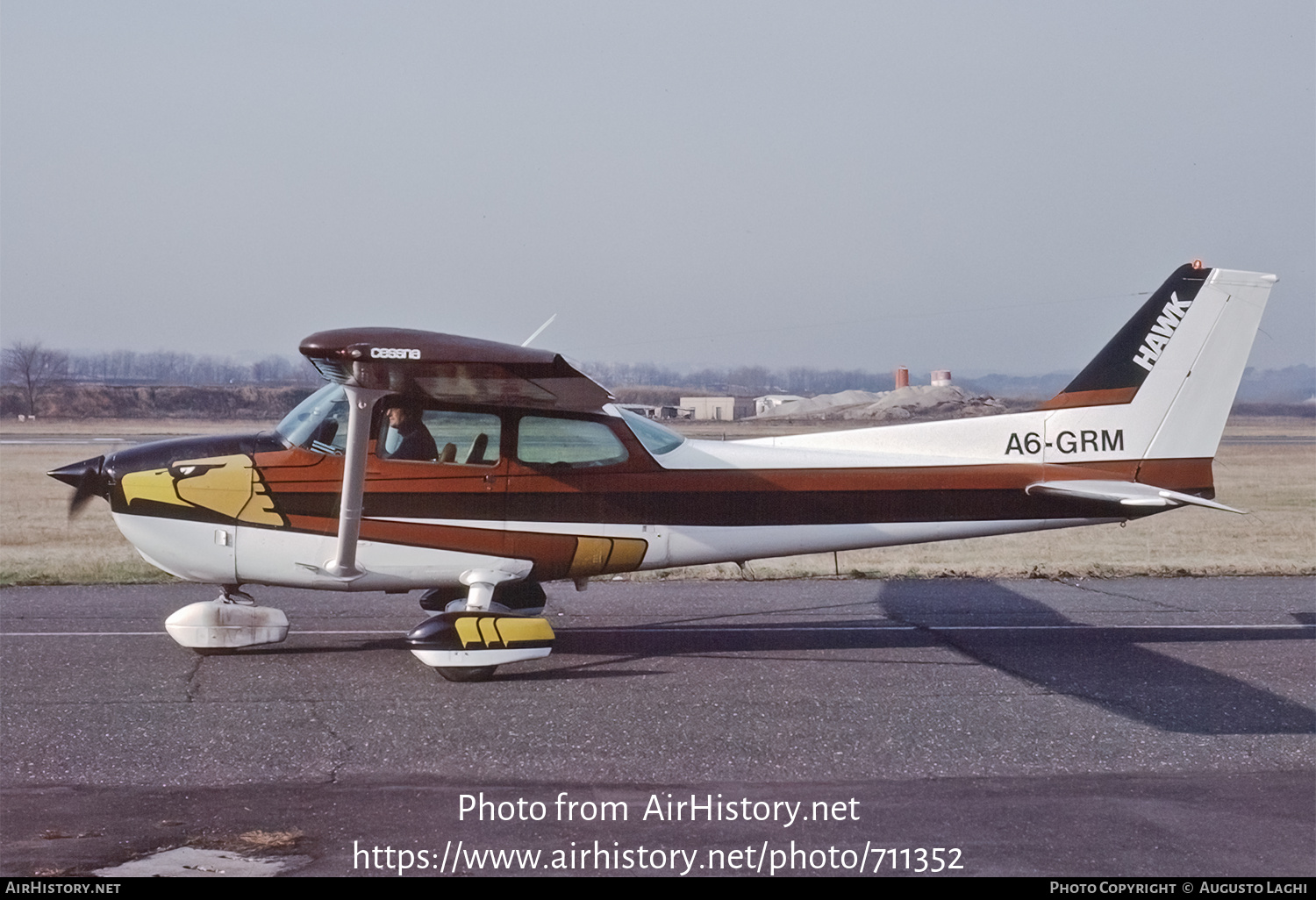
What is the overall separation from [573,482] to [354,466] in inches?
63.5

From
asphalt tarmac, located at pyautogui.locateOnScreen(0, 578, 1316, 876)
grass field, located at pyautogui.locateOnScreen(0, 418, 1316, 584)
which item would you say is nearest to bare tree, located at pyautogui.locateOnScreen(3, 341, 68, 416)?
grass field, located at pyautogui.locateOnScreen(0, 418, 1316, 584)

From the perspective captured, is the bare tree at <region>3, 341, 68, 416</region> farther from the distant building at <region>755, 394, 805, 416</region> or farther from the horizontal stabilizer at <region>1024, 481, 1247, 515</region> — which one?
the horizontal stabilizer at <region>1024, 481, 1247, 515</region>

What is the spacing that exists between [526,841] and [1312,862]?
3301 millimetres

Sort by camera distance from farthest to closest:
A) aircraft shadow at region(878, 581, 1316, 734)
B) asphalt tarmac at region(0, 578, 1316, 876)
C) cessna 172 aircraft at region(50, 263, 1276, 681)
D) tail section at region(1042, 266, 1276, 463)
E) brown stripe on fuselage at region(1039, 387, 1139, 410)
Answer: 1. brown stripe on fuselage at region(1039, 387, 1139, 410)
2. tail section at region(1042, 266, 1276, 463)
3. cessna 172 aircraft at region(50, 263, 1276, 681)
4. aircraft shadow at region(878, 581, 1316, 734)
5. asphalt tarmac at region(0, 578, 1316, 876)

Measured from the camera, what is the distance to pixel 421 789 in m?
5.46

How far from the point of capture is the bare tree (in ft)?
193

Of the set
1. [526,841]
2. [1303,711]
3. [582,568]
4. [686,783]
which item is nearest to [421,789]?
[526,841]

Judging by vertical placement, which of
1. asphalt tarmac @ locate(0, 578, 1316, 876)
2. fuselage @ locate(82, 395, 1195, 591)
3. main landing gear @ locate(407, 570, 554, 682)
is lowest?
asphalt tarmac @ locate(0, 578, 1316, 876)

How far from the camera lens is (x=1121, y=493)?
815cm

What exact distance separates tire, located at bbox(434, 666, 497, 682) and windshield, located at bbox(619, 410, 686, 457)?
6.67 feet

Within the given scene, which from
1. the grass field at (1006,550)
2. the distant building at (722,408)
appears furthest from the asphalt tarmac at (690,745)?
the distant building at (722,408)

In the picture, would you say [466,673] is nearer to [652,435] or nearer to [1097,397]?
[652,435]

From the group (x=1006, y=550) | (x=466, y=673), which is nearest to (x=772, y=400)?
(x=1006, y=550)

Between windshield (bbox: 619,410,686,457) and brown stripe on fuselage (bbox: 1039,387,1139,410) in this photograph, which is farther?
brown stripe on fuselage (bbox: 1039,387,1139,410)
